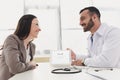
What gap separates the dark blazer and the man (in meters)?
0.52

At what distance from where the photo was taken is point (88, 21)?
2.64m

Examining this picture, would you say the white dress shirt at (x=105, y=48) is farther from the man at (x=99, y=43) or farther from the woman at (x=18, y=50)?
the woman at (x=18, y=50)

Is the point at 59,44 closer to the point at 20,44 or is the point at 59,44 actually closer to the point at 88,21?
the point at 88,21

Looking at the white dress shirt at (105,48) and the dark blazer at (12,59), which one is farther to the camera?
the white dress shirt at (105,48)

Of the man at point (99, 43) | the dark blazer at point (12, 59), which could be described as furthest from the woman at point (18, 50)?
the man at point (99, 43)

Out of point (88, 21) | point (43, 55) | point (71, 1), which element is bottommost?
point (43, 55)

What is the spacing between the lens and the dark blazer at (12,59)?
201 cm

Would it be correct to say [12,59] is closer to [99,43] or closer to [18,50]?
[18,50]

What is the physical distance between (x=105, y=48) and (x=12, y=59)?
0.90 meters

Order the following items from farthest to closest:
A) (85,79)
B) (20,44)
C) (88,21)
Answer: (88,21) < (20,44) < (85,79)

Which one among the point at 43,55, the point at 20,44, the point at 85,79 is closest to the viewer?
the point at 85,79

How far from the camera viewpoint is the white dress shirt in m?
2.20

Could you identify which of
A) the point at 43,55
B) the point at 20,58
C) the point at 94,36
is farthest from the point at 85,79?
the point at 43,55

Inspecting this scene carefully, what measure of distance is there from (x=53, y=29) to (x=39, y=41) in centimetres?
32
